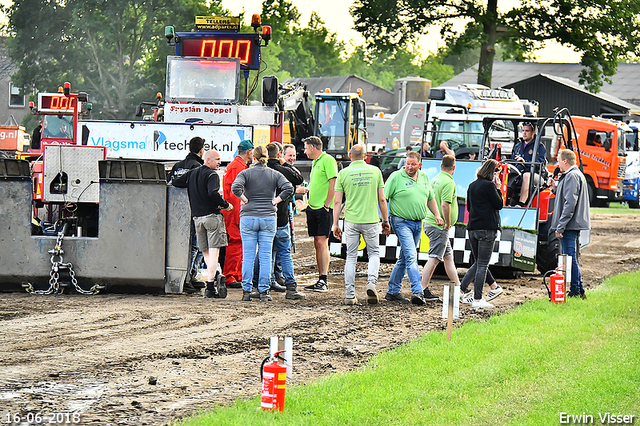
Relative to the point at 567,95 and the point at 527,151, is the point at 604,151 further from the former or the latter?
the point at 567,95

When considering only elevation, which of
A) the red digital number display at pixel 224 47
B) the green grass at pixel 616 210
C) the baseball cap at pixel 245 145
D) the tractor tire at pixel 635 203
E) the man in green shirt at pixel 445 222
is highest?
the red digital number display at pixel 224 47

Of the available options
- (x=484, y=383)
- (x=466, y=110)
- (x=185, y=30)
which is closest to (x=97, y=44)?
(x=185, y=30)

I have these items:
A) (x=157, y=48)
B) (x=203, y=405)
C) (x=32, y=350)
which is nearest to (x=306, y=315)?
(x=32, y=350)

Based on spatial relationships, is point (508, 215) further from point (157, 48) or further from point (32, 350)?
point (157, 48)

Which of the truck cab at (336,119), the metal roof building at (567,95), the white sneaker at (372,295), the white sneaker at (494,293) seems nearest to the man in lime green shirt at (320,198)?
the white sneaker at (372,295)

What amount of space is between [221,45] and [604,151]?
16.9 meters

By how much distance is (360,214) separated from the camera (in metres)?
11.3

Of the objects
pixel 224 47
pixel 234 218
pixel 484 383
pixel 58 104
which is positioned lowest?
pixel 484 383

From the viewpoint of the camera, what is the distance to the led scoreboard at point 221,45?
18547 millimetres

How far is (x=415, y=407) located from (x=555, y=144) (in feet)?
38.3

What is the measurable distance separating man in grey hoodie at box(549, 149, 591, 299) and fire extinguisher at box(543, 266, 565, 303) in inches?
23.5

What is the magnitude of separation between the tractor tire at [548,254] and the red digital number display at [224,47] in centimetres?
722

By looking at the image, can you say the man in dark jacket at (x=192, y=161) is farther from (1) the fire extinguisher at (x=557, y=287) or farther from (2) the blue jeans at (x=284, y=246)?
(1) the fire extinguisher at (x=557, y=287)

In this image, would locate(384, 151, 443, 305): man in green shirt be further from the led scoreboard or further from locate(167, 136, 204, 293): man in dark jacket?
the led scoreboard
